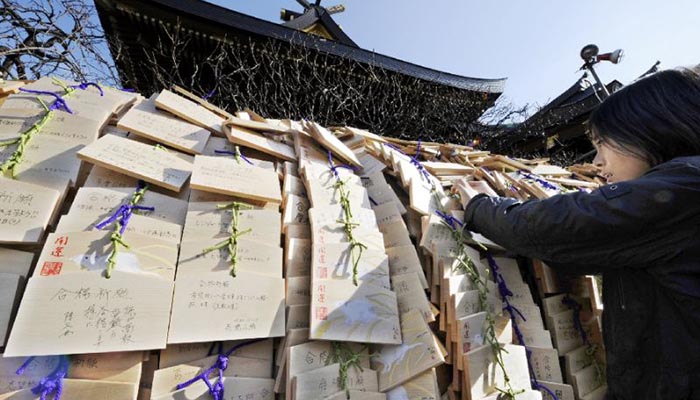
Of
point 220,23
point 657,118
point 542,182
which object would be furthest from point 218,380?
point 220,23

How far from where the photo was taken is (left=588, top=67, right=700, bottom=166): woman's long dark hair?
1103mm

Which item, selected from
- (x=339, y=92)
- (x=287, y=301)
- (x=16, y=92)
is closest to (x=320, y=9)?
(x=339, y=92)

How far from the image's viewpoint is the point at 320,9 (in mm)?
9945

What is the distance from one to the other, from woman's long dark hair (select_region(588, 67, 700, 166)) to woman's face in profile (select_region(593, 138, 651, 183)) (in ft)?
0.04

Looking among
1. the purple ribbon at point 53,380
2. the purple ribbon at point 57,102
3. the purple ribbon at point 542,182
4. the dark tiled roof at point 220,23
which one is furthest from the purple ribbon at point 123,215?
the dark tiled roof at point 220,23

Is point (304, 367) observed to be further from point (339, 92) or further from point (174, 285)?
point (339, 92)

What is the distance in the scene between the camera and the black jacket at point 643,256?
38.2 inches

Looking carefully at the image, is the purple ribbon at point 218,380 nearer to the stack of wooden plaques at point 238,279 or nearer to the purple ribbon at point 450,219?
the stack of wooden plaques at point 238,279

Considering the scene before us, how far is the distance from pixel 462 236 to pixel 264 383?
0.83 metres

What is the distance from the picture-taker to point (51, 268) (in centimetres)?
98

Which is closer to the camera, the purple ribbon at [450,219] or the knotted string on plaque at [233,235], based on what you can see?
the knotted string on plaque at [233,235]

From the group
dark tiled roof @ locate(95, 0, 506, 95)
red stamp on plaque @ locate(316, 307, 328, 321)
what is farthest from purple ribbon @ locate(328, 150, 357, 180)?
dark tiled roof @ locate(95, 0, 506, 95)

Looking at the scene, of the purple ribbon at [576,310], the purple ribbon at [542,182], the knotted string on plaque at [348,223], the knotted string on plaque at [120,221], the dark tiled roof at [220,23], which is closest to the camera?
the knotted string on plaque at [120,221]

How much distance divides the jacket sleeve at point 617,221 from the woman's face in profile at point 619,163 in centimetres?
16
